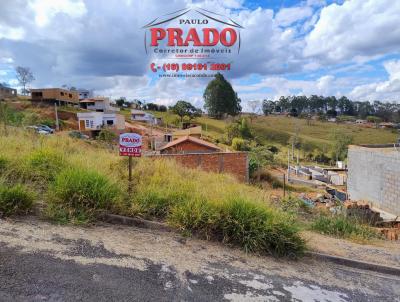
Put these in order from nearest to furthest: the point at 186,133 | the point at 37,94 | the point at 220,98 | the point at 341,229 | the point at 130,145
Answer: the point at 130,145
the point at 341,229
the point at 186,133
the point at 37,94
the point at 220,98

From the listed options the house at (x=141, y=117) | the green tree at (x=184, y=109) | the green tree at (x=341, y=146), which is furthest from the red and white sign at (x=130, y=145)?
the house at (x=141, y=117)

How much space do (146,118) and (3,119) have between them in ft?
196

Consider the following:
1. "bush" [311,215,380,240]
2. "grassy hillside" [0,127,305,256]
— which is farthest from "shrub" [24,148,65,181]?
"bush" [311,215,380,240]

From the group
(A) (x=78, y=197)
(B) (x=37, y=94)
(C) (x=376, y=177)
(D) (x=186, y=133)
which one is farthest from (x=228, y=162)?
(B) (x=37, y=94)

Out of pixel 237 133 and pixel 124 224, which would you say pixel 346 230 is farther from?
pixel 237 133

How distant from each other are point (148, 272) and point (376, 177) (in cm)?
1662

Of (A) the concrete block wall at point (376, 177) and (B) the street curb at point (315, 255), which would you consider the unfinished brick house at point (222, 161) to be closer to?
(A) the concrete block wall at point (376, 177)

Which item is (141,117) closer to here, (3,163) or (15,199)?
(3,163)

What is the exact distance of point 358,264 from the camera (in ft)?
12.3

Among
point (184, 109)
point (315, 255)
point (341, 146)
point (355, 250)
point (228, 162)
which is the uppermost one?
point (184, 109)

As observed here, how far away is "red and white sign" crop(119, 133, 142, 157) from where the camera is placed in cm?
475

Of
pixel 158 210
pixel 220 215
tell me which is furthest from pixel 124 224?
pixel 220 215

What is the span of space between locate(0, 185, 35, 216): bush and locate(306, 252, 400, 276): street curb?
3.75 metres

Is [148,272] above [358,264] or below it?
above
